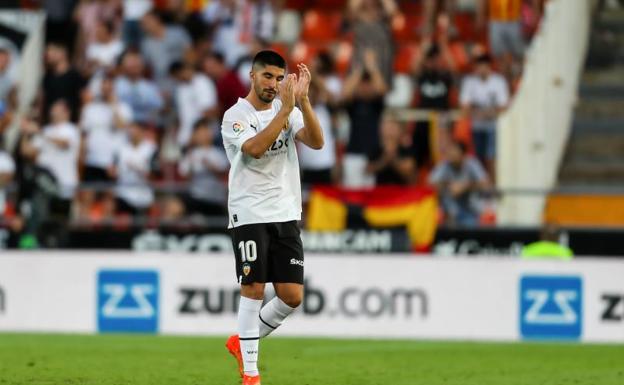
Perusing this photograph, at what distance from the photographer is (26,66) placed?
2191 cm

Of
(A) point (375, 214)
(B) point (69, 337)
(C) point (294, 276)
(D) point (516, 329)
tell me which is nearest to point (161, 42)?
(A) point (375, 214)

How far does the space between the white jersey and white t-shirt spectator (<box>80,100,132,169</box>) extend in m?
9.32

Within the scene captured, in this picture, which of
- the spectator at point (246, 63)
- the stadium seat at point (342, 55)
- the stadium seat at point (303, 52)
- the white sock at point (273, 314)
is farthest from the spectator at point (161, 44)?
the white sock at point (273, 314)

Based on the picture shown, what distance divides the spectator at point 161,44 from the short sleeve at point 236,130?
1071 centimetres

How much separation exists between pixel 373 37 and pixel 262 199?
969 centimetres

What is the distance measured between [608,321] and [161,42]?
8011 mm

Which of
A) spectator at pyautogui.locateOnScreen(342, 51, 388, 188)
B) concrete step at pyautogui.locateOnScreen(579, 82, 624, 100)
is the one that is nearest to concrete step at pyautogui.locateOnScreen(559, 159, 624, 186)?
concrete step at pyautogui.locateOnScreen(579, 82, 624, 100)

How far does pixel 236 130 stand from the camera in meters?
9.98

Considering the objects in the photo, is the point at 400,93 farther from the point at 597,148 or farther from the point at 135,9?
the point at 135,9

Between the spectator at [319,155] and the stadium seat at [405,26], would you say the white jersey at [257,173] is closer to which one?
the spectator at [319,155]

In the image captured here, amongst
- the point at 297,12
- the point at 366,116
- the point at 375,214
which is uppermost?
the point at 297,12

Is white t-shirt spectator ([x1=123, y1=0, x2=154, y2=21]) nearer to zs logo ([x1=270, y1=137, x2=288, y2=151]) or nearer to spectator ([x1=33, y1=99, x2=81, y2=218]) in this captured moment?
spectator ([x1=33, y1=99, x2=81, y2=218])

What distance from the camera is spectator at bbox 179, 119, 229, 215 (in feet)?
61.3

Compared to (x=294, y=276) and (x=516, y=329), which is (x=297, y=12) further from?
(x=294, y=276)
